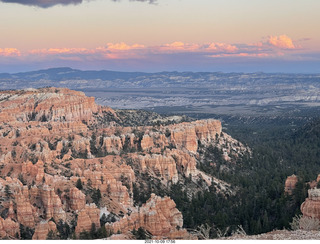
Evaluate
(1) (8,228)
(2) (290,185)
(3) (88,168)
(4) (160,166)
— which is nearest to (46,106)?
(4) (160,166)

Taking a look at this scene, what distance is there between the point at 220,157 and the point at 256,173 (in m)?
10.6

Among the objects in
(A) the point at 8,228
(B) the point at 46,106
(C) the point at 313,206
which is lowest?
(A) the point at 8,228

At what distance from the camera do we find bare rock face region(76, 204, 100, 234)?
4269 cm

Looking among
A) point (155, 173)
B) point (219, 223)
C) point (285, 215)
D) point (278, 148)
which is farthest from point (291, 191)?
point (278, 148)

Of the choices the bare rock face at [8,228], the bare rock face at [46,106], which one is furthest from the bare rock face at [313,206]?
the bare rock face at [46,106]

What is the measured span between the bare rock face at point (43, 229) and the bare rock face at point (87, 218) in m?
2.23

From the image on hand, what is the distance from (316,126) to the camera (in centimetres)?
12700

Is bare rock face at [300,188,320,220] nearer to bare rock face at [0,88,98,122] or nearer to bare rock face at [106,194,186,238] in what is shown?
bare rock face at [106,194,186,238]

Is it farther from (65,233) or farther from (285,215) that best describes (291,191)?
(65,233)

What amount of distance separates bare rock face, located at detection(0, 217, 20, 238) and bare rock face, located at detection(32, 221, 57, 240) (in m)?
1.84

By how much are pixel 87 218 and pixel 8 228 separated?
6759 mm

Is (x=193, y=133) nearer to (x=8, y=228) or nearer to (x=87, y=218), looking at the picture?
(x=87, y=218)

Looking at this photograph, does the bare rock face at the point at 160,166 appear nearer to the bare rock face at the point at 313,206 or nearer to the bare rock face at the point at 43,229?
→ the bare rock face at the point at 313,206

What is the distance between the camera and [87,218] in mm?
43406
